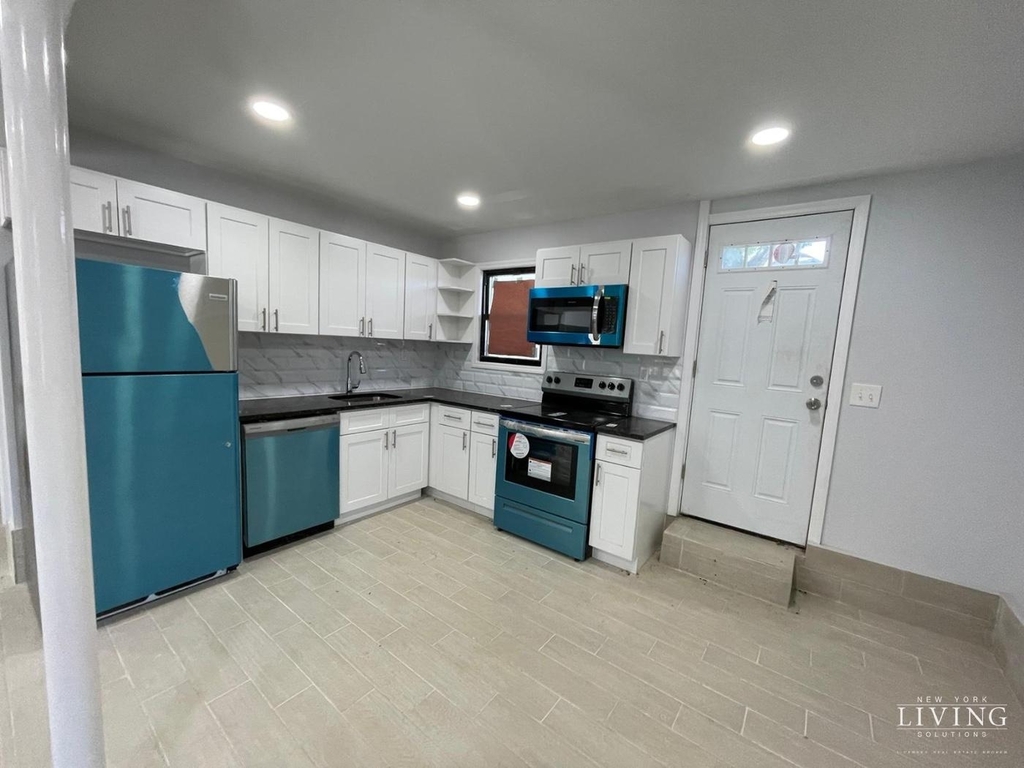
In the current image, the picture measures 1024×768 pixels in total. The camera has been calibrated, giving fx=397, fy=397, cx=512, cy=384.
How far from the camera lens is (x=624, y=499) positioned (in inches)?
98.2

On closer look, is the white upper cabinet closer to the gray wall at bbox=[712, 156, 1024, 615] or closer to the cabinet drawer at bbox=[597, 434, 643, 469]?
the cabinet drawer at bbox=[597, 434, 643, 469]

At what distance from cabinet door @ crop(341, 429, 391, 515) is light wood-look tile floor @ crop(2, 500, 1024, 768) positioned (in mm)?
533

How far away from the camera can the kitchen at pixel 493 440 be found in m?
1.42

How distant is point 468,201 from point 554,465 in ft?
6.77

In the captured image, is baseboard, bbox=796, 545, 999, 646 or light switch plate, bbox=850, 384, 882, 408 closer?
baseboard, bbox=796, 545, 999, 646

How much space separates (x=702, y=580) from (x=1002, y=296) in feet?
7.10

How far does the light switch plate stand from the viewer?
7.47 feet

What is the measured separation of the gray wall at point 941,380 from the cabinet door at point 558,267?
1.50m

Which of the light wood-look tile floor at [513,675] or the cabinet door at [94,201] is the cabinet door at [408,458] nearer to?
the light wood-look tile floor at [513,675]

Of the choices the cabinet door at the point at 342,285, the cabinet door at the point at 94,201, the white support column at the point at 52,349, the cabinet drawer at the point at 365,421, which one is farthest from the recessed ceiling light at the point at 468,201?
the white support column at the point at 52,349

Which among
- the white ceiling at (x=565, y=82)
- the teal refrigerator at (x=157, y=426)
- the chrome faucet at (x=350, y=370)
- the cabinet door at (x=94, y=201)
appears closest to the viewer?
the white ceiling at (x=565, y=82)

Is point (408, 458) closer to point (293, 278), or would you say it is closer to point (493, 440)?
point (493, 440)

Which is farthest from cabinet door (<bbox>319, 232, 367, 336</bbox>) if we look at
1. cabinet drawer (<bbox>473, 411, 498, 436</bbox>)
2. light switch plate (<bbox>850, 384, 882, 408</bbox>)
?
light switch plate (<bbox>850, 384, 882, 408</bbox>)

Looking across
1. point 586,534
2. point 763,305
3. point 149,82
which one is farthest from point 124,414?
point 763,305
